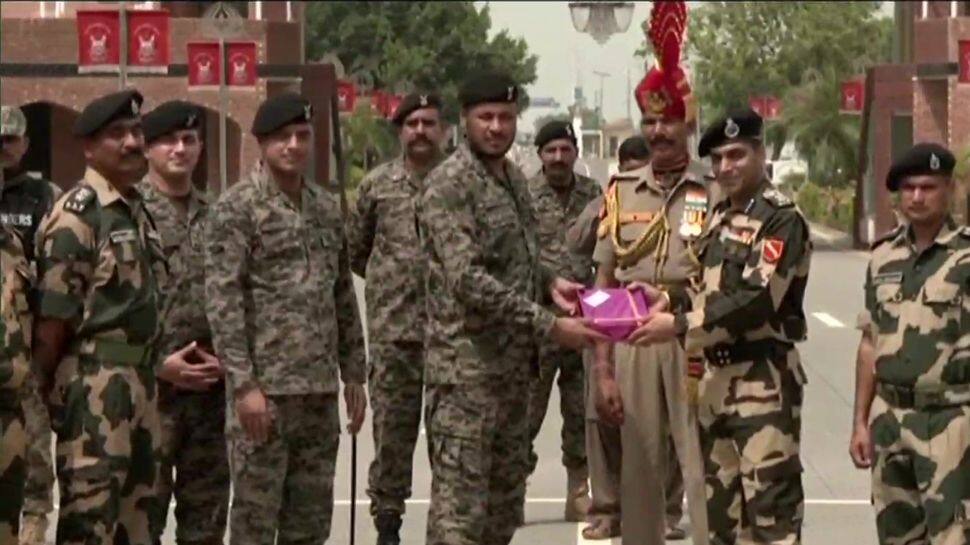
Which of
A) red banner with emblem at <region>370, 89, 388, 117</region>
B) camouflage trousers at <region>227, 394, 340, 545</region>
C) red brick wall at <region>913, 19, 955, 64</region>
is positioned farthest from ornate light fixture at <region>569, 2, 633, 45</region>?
red banner with emblem at <region>370, 89, 388, 117</region>

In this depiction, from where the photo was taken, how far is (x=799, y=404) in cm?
928

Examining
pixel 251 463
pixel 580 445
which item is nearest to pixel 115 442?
pixel 251 463

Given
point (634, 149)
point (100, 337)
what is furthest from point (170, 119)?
A: point (634, 149)

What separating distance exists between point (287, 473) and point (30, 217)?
84.7 inches

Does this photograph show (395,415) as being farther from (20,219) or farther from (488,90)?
(488,90)

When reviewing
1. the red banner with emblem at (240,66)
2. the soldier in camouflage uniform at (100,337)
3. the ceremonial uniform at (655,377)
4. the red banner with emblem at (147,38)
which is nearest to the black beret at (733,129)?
the ceremonial uniform at (655,377)

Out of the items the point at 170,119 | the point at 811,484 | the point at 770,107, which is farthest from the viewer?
the point at 770,107

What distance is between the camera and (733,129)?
30.2 feet

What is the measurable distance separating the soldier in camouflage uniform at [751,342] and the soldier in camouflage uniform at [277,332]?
1389mm

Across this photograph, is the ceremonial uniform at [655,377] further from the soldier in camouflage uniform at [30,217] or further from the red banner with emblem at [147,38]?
the red banner with emblem at [147,38]

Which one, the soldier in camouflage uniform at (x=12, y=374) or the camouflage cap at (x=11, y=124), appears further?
the camouflage cap at (x=11, y=124)

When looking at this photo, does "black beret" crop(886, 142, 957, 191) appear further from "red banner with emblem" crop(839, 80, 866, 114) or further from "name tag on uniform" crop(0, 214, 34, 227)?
"red banner with emblem" crop(839, 80, 866, 114)

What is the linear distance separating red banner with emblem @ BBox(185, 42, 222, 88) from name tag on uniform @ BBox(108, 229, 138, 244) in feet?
87.0

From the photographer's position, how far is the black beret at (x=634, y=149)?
12.8m
